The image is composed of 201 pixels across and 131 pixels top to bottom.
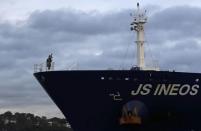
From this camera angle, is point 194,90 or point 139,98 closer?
point 139,98

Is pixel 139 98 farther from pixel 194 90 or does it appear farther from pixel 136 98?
pixel 194 90

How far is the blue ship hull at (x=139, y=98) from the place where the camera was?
30.3 metres

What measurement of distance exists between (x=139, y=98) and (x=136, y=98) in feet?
0.55

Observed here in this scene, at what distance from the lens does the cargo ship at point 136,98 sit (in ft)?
99.3

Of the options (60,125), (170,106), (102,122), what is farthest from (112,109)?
(60,125)

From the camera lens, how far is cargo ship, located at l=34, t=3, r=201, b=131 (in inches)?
1192

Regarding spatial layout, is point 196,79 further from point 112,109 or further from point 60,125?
point 60,125

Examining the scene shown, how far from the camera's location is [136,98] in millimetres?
30359

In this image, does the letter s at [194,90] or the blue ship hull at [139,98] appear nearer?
the blue ship hull at [139,98]

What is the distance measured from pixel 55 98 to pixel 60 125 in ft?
213

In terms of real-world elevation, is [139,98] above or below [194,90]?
below

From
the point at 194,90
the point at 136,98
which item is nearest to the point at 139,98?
the point at 136,98

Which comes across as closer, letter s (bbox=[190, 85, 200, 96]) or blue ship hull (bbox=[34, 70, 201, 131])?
blue ship hull (bbox=[34, 70, 201, 131])

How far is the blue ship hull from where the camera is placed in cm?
3027
